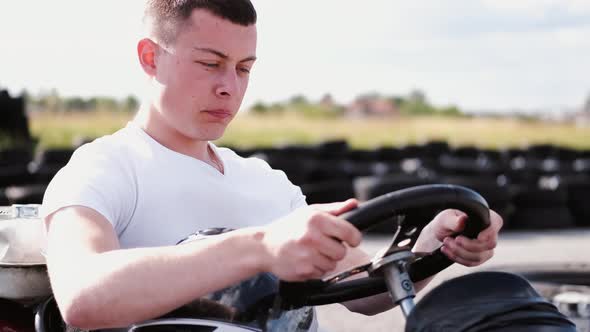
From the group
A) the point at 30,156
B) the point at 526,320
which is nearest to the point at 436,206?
the point at 526,320

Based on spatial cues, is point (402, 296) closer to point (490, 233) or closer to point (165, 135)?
point (490, 233)

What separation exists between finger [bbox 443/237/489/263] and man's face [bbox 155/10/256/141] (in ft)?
1.42

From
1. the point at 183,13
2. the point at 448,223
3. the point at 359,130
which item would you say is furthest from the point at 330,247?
the point at 359,130

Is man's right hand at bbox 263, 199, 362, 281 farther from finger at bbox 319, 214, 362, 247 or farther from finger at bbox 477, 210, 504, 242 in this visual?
finger at bbox 477, 210, 504, 242

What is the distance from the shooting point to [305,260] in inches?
38.4

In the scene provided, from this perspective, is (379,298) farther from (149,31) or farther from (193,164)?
(149,31)

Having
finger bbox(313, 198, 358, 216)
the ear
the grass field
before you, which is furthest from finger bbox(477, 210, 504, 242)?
the grass field

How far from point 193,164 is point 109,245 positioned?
313 mm

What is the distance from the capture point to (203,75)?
1.34m

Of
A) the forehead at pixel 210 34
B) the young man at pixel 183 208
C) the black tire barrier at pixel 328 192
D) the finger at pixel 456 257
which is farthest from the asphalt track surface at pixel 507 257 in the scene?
the forehead at pixel 210 34

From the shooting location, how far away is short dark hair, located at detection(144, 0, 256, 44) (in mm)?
1371

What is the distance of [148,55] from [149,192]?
0.28 metres

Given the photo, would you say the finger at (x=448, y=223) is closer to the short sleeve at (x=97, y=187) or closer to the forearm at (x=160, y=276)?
the forearm at (x=160, y=276)

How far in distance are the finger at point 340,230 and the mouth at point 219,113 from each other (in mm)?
460
